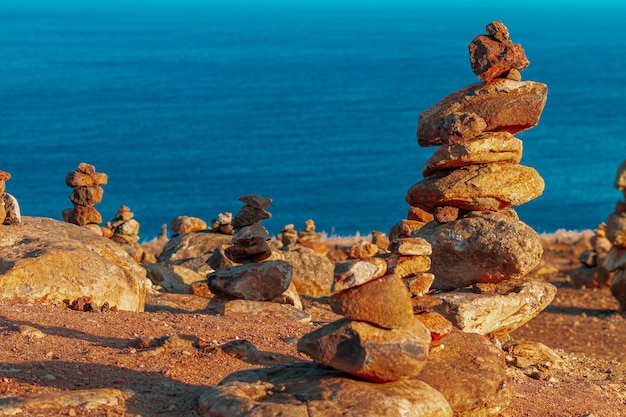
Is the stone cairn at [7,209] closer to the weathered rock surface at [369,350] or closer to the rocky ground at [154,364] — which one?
the rocky ground at [154,364]

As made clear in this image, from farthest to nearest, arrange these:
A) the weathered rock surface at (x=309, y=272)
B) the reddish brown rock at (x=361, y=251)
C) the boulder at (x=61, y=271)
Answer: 1. the weathered rock surface at (x=309, y=272)
2. the boulder at (x=61, y=271)
3. the reddish brown rock at (x=361, y=251)

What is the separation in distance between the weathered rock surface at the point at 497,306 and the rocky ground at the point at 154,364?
1281 millimetres

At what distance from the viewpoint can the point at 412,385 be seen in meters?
11.6

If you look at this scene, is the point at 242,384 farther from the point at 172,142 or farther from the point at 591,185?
the point at 172,142

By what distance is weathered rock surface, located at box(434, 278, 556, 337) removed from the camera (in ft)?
60.2

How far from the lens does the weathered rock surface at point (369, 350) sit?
37.3 feet

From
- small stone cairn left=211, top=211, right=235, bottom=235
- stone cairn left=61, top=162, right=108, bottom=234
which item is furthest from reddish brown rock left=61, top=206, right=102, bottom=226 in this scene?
small stone cairn left=211, top=211, right=235, bottom=235

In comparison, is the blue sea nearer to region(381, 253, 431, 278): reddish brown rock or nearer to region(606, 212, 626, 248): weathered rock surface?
region(606, 212, 626, 248): weathered rock surface

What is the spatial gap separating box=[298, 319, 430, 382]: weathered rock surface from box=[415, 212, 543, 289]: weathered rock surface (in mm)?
7023

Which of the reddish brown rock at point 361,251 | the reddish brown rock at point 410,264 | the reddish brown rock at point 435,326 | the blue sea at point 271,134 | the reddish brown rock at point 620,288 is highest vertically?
the blue sea at point 271,134

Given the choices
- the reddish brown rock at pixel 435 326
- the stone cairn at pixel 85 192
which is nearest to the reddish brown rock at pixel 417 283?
the reddish brown rock at pixel 435 326

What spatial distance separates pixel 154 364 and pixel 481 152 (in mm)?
7874

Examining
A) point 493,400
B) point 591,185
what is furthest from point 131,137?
point 493,400

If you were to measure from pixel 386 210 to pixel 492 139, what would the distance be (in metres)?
75.1
